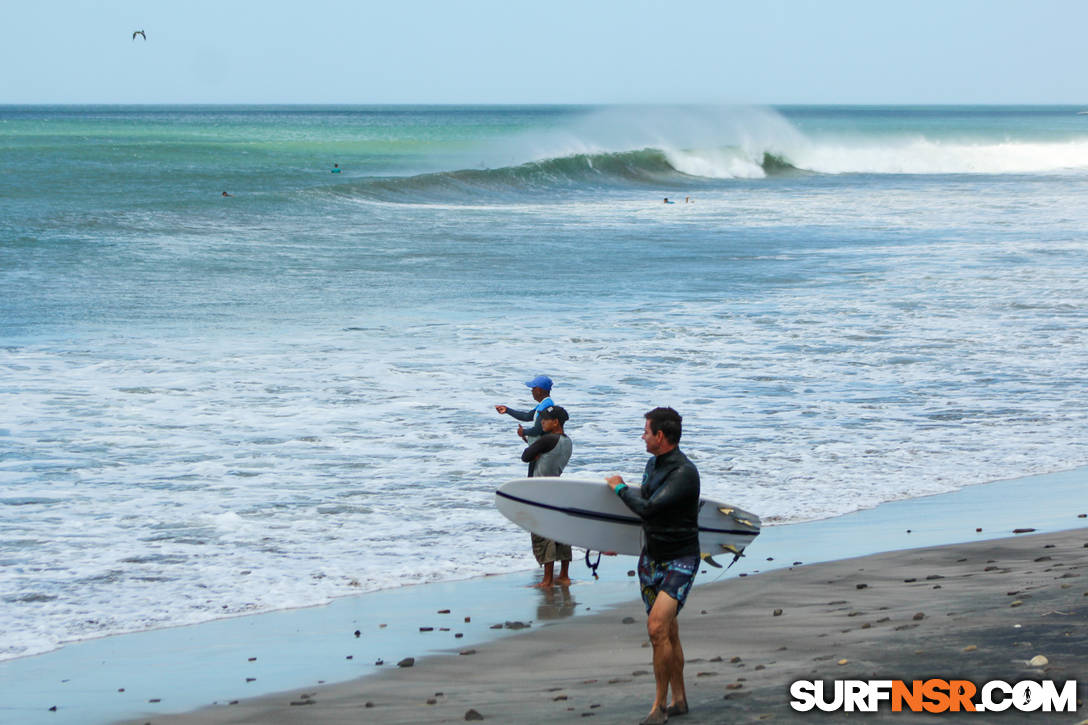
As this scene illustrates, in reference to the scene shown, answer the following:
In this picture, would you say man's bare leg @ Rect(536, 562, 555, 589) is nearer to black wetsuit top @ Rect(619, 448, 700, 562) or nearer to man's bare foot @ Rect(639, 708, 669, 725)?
black wetsuit top @ Rect(619, 448, 700, 562)

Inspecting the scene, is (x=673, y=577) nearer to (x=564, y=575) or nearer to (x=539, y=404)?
(x=564, y=575)

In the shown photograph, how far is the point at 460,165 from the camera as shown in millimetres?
66375

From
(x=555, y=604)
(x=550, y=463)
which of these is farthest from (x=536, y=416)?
(x=555, y=604)

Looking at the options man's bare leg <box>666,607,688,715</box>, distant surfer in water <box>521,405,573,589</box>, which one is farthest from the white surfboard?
man's bare leg <box>666,607,688,715</box>

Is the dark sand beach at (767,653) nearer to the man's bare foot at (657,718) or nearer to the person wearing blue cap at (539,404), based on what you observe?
the man's bare foot at (657,718)

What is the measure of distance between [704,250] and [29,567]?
932 inches

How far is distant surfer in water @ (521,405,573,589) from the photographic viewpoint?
8.48m

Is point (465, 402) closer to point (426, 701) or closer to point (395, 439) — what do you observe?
point (395, 439)

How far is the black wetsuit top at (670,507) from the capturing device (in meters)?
5.68

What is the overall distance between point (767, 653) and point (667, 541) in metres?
1.35

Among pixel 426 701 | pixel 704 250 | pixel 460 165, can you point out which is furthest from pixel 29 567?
pixel 460 165

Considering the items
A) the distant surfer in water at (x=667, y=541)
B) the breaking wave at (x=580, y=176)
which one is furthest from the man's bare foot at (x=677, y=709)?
the breaking wave at (x=580, y=176)

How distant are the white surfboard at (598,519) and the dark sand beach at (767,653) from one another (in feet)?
1.65

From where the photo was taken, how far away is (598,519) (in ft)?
24.6
